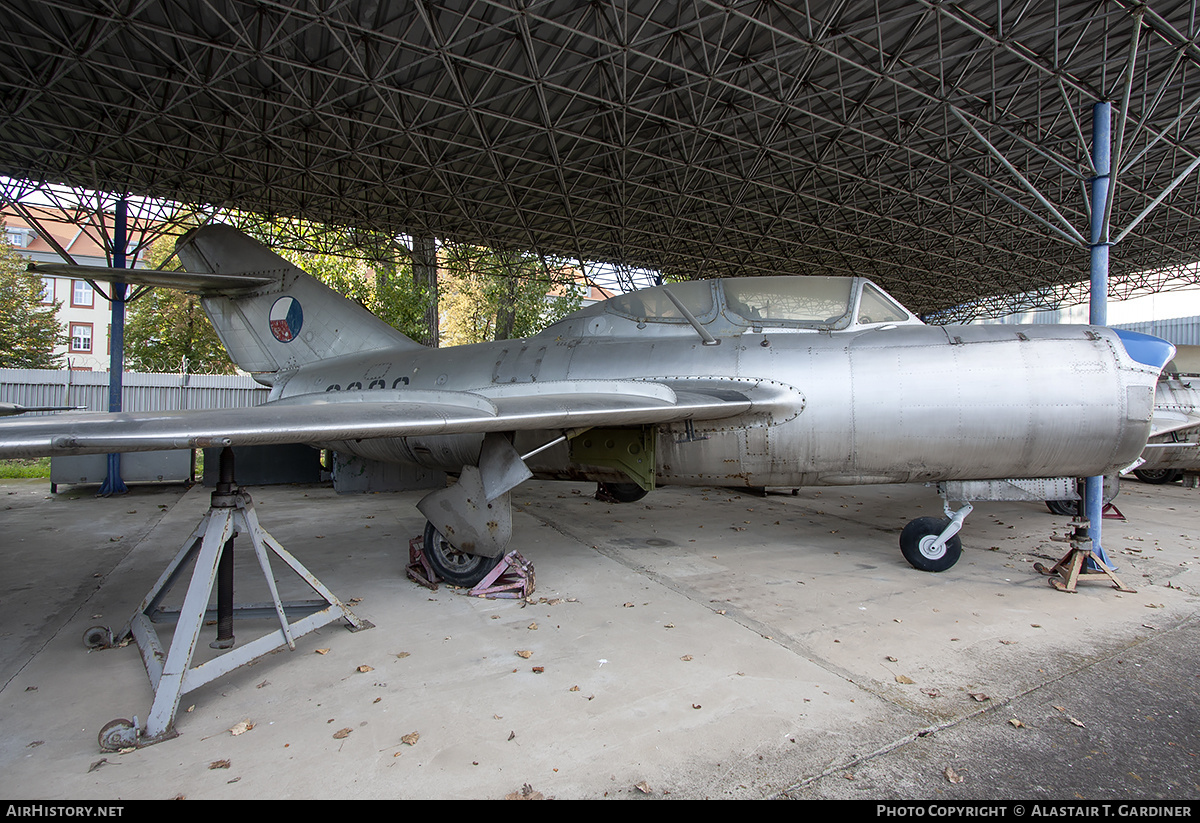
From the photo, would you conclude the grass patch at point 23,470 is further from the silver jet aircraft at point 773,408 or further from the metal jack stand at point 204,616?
the metal jack stand at point 204,616

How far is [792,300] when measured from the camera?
6.27 meters

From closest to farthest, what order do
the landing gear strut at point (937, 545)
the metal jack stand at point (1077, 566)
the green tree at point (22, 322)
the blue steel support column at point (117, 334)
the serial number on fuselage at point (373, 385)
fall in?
the metal jack stand at point (1077, 566)
the landing gear strut at point (937, 545)
the serial number on fuselage at point (373, 385)
the blue steel support column at point (117, 334)
the green tree at point (22, 322)

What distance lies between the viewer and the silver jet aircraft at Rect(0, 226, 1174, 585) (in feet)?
16.6

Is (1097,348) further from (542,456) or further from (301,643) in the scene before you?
(301,643)

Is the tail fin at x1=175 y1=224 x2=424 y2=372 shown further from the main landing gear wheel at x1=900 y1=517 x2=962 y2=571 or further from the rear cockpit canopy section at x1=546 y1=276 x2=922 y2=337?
the main landing gear wheel at x1=900 y1=517 x2=962 y2=571

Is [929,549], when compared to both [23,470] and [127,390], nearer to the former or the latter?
[23,470]

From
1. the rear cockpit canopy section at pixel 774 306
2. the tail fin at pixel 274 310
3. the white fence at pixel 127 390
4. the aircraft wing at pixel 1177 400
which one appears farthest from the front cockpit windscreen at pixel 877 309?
the white fence at pixel 127 390

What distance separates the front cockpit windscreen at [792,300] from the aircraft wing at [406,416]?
0.94m

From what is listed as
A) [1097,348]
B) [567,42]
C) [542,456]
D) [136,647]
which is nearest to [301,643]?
[136,647]

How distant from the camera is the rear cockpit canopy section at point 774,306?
20.0 feet

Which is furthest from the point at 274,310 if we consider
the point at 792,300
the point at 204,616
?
the point at 792,300

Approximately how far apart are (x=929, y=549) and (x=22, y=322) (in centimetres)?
3789

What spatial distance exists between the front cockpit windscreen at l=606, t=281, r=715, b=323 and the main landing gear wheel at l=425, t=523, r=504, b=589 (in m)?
3.11

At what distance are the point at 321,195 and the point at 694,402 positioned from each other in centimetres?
1370
